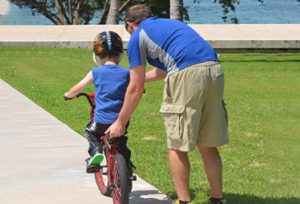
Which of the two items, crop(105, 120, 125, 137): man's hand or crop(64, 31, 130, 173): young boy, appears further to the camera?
crop(64, 31, 130, 173): young boy

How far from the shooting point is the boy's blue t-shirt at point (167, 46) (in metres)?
5.40

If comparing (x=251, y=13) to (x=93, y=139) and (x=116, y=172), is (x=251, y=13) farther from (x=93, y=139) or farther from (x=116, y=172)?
(x=116, y=172)

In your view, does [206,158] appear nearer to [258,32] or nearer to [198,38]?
[198,38]

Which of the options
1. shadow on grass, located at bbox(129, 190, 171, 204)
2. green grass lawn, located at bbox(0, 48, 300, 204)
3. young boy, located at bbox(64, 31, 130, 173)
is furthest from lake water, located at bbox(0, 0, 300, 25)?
young boy, located at bbox(64, 31, 130, 173)

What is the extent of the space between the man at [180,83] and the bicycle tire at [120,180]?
8.5 inches

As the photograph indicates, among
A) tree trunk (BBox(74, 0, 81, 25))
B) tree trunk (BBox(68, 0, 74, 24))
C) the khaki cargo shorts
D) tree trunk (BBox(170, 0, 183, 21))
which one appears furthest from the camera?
tree trunk (BBox(74, 0, 81, 25))

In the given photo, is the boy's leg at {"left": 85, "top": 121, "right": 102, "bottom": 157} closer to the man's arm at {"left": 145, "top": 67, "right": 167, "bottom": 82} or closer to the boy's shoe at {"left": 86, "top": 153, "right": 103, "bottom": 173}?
the boy's shoe at {"left": 86, "top": 153, "right": 103, "bottom": 173}

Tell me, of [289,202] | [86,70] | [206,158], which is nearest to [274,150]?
[289,202]

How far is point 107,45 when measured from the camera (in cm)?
587

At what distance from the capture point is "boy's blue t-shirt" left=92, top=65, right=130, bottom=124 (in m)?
5.86

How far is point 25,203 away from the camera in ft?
20.6

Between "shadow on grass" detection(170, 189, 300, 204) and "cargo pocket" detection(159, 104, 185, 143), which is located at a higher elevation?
"cargo pocket" detection(159, 104, 185, 143)

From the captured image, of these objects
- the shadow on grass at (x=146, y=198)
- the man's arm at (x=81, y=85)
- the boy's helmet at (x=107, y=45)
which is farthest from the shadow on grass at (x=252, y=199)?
the boy's helmet at (x=107, y=45)

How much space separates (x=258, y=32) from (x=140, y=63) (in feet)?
62.9
